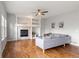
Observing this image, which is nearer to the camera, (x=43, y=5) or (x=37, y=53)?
(x=37, y=53)

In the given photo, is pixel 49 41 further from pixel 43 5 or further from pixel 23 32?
pixel 23 32

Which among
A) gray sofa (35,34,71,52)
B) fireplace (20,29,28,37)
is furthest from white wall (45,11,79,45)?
fireplace (20,29,28,37)

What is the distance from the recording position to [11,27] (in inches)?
279

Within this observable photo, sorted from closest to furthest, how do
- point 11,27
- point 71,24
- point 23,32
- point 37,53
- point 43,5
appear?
1. point 37,53
2. point 43,5
3. point 71,24
4. point 11,27
5. point 23,32

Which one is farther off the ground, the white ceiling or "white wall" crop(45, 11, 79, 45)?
the white ceiling

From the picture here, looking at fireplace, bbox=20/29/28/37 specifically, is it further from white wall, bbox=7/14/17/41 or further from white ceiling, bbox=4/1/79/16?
white ceiling, bbox=4/1/79/16

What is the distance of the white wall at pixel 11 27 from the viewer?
23.0 ft


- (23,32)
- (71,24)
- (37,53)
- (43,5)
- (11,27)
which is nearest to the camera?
(37,53)

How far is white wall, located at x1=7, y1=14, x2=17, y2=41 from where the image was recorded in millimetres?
7008

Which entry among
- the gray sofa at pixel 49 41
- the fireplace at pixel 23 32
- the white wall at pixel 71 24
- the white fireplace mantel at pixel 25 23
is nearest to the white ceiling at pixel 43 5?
the white wall at pixel 71 24

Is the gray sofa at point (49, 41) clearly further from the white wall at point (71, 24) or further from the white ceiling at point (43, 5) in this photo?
the white ceiling at point (43, 5)

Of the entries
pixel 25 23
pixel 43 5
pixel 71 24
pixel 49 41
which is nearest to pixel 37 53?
pixel 49 41

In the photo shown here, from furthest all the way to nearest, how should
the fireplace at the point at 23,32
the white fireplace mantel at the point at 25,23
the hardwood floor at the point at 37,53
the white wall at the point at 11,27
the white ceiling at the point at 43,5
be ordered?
1. the fireplace at the point at 23,32
2. the white fireplace mantel at the point at 25,23
3. the white wall at the point at 11,27
4. the white ceiling at the point at 43,5
5. the hardwood floor at the point at 37,53

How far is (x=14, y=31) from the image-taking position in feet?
23.7
